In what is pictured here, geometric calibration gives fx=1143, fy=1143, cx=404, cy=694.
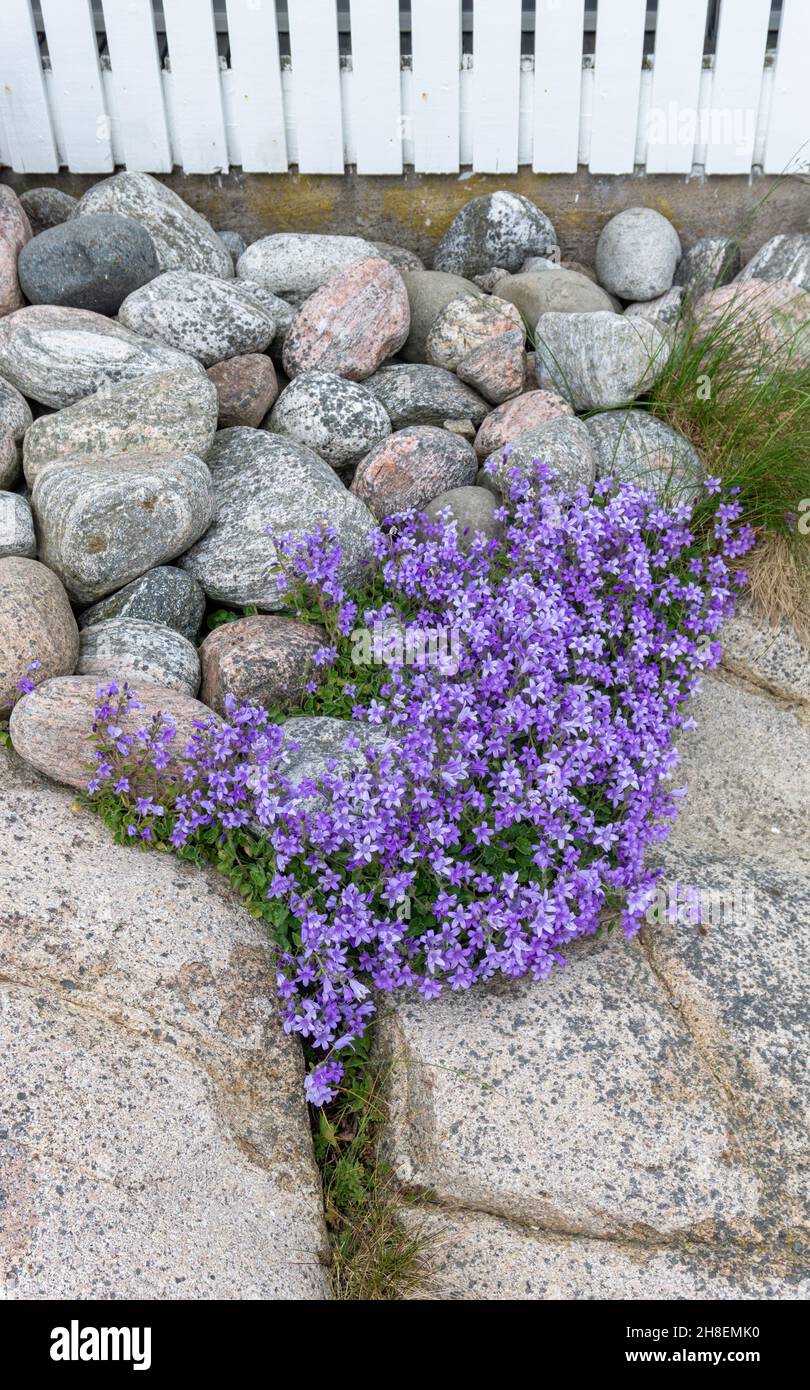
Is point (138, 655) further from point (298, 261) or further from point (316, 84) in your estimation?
point (316, 84)

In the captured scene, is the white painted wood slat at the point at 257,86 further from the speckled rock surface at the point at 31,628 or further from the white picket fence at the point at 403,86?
the speckled rock surface at the point at 31,628

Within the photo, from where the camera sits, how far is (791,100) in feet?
19.1

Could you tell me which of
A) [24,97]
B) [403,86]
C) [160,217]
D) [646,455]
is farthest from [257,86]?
[646,455]

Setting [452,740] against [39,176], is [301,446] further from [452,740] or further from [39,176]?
[39,176]

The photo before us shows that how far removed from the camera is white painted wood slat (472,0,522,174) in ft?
18.4

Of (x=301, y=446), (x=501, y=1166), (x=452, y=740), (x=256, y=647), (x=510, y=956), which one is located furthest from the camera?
(x=301, y=446)

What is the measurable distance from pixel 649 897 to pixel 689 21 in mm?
4669

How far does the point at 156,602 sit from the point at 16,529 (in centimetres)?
55

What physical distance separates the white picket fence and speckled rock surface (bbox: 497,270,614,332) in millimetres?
874

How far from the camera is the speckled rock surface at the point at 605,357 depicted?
4.89m

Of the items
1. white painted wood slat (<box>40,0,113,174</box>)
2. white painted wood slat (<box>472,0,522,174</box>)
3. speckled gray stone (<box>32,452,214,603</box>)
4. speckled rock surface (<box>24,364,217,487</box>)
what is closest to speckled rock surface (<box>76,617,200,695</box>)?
speckled gray stone (<box>32,452,214,603</box>)

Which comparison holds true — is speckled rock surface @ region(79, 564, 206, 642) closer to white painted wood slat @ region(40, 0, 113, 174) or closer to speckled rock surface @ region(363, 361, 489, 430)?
speckled rock surface @ region(363, 361, 489, 430)

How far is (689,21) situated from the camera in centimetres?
566
